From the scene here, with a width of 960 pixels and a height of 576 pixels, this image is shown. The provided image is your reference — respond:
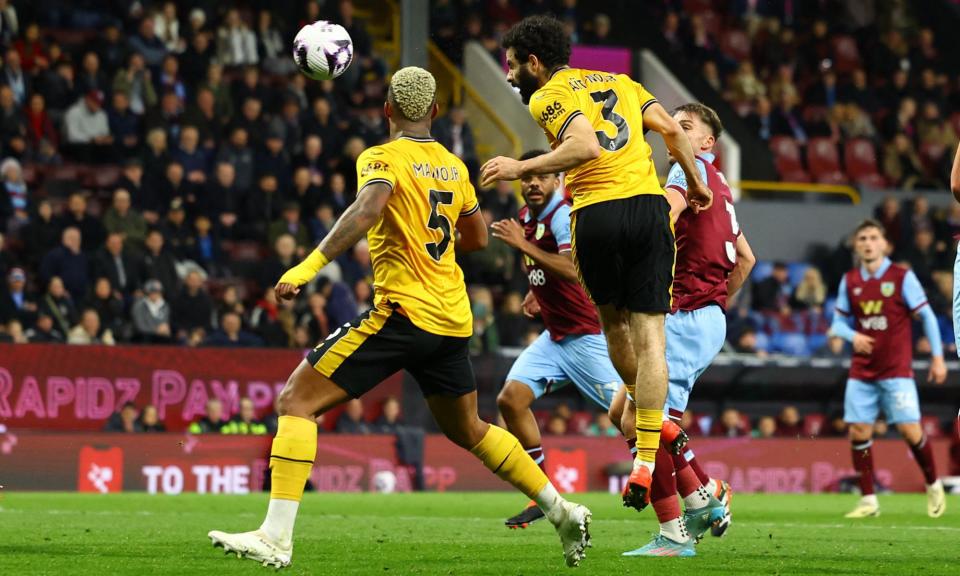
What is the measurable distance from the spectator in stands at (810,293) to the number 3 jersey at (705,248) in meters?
14.3

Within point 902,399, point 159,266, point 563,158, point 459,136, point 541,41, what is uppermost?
point 541,41

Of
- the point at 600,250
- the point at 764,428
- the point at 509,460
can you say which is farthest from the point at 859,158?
the point at 509,460

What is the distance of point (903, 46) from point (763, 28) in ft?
9.44

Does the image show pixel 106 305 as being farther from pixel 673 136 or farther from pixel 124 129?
pixel 673 136

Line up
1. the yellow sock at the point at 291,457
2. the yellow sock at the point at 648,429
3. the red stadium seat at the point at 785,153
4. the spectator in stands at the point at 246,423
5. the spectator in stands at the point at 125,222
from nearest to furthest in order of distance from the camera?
the yellow sock at the point at 291,457 → the yellow sock at the point at 648,429 → the spectator in stands at the point at 246,423 → the spectator in stands at the point at 125,222 → the red stadium seat at the point at 785,153

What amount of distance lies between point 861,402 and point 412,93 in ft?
27.3

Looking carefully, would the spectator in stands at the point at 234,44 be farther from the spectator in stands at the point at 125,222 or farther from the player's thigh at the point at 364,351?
the player's thigh at the point at 364,351

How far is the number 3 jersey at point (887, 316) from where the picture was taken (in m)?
14.5

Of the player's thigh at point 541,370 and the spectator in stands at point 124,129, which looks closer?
the player's thigh at point 541,370

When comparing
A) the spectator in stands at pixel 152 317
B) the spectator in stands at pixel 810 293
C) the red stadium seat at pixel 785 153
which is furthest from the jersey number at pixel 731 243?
the red stadium seat at pixel 785 153

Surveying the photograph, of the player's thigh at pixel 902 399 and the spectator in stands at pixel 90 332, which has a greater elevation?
the spectator in stands at pixel 90 332

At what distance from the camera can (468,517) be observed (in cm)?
1248

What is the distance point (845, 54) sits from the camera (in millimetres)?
30047

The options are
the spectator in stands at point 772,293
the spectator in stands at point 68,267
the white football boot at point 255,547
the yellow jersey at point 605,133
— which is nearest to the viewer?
the white football boot at point 255,547
